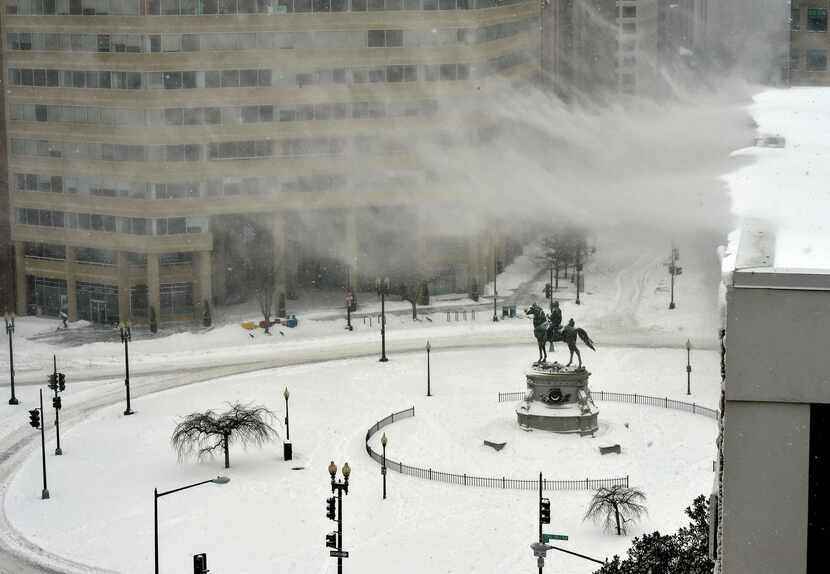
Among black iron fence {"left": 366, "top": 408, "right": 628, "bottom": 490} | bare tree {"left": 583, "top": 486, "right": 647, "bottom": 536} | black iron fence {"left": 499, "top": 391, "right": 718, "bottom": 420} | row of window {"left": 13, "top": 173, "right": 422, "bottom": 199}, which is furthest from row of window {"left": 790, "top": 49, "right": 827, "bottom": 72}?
bare tree {"left": 583, "top": 486, "right": 647, "bottom": 536}

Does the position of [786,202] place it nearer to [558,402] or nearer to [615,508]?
[615,508]

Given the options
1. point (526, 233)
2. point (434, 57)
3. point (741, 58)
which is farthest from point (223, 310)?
point (741, 58)

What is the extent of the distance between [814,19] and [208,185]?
141ft

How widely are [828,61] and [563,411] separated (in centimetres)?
4772

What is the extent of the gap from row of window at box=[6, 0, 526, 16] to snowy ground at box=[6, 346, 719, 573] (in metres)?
27.7

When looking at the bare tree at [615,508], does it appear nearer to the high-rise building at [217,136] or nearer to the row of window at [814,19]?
the high-rise building at [217,136]

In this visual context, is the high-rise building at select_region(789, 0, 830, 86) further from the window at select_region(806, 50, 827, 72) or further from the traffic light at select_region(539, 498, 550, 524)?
the traffic light at select_region(539, 498, 550, 524)

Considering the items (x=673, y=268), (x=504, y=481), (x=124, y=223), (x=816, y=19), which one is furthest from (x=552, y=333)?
(x=816, y=19)

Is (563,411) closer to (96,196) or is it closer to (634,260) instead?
(96,196)

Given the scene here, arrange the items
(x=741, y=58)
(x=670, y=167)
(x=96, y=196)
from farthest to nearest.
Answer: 1. (x=741, y=58)
2. (x=670, y=167)
3. (x=96, y=196)

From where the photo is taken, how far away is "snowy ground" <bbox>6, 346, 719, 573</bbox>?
54.0m

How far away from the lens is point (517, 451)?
213 feet

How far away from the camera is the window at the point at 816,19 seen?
10525 centimetres

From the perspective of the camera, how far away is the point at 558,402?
223 feet
